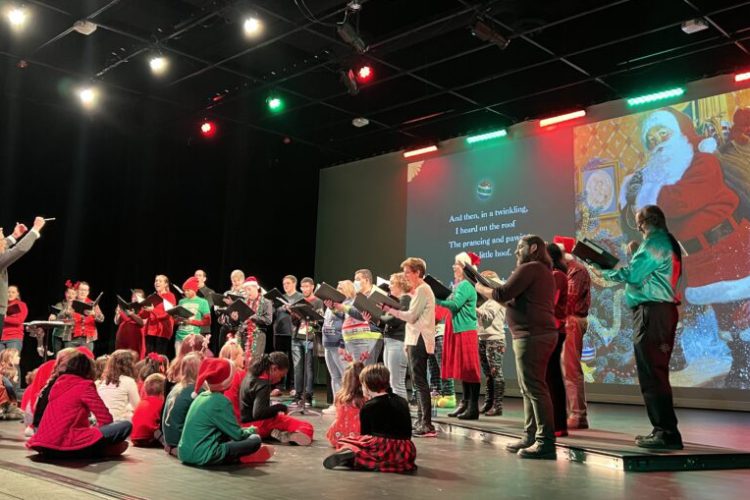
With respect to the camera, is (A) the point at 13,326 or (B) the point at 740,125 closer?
(A) the point at 13,326

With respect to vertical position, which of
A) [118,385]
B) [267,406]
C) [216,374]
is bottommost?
[267,406]

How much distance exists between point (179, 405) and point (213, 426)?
50 cm

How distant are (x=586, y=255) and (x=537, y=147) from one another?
19.3 feet

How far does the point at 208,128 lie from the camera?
36.0 feet

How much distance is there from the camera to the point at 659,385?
13.2ft

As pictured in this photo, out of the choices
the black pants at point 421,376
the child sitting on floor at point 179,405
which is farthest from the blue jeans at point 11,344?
the black pants at point 421,376

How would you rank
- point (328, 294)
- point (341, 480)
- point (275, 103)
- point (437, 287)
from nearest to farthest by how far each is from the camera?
point (341, 480), point (437, 287), point (328, 294), point (275, 103)

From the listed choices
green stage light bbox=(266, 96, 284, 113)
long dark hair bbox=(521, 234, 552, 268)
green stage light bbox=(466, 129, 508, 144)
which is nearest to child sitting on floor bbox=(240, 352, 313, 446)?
long dark hair bbox=(521, 234, 552, 268)

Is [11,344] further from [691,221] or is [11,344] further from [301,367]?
[691,221]

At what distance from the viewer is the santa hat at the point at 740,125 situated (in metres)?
7.86

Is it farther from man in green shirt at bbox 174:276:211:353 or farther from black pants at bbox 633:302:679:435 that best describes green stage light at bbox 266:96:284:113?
black pants at bbox 633:302:679:435

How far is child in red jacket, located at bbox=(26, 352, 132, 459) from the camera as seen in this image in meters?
3.74

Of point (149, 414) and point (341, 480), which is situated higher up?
point (149, 414)

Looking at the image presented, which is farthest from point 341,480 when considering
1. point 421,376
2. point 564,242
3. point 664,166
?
point 664,166
